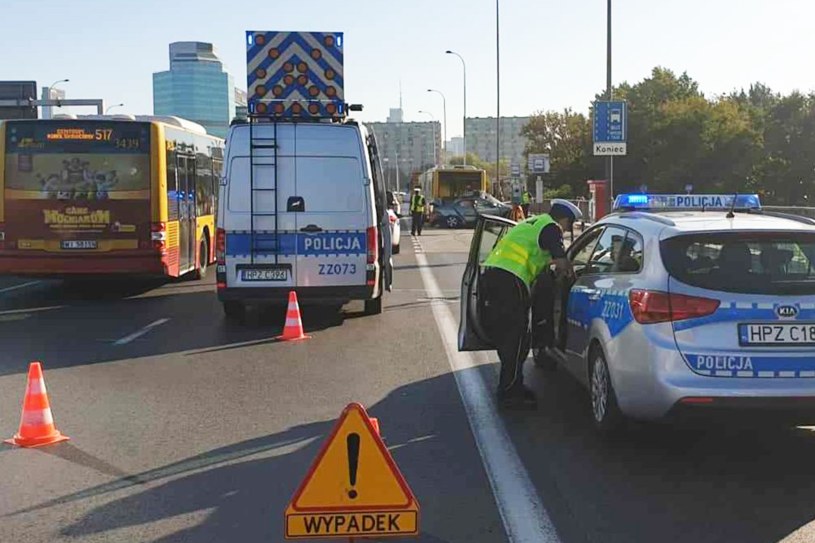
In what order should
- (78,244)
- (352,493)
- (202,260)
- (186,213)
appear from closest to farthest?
1. (352,493)
2. (78,244)
3. (186,213)
4. (202,260)

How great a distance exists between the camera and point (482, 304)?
23.8 ft

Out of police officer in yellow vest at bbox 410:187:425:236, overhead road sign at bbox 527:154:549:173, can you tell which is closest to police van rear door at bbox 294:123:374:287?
police officer in yellow vest at bbox 410:187:425:236

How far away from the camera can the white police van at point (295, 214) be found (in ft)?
35.8

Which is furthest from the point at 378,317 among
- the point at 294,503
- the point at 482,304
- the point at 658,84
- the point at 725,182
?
the point at 658,84

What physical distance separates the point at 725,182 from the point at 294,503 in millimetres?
67216

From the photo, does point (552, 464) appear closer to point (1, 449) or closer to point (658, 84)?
point (1, 449)

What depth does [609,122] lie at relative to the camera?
819 inches

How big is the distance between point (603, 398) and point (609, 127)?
621 inches

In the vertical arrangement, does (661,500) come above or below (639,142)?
below

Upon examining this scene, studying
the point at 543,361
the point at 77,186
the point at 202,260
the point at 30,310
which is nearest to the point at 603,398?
the point at 543,361

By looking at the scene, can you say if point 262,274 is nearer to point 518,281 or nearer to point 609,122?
point 518,281

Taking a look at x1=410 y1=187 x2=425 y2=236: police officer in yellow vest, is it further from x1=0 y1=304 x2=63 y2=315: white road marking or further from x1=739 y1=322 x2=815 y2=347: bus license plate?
x1=739 y1=322 x2=815 y2=347: bus license plate

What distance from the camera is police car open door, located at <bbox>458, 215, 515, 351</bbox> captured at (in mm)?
7430

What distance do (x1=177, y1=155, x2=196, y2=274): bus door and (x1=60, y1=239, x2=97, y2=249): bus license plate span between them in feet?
5.55
